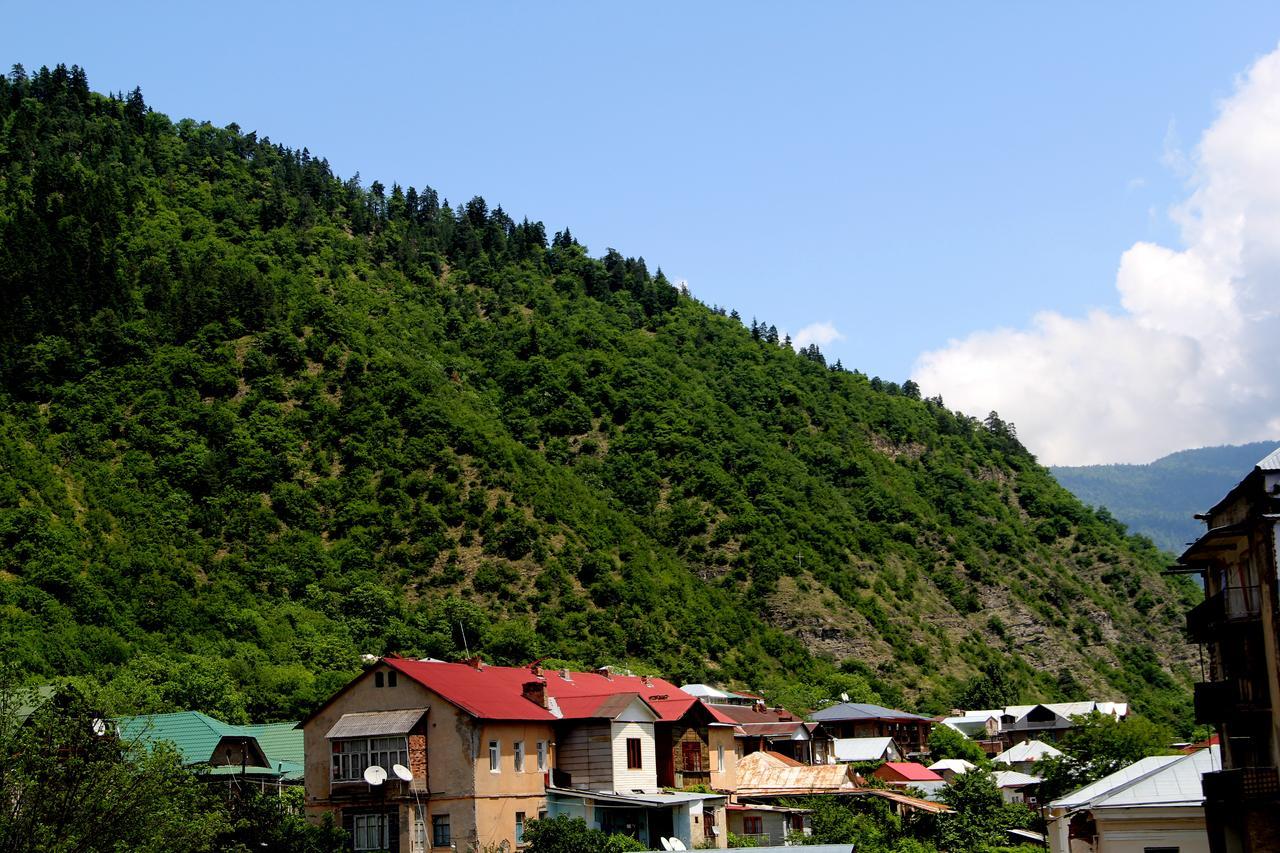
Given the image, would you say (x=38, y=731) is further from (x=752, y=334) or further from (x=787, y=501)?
(x=752, y=334)

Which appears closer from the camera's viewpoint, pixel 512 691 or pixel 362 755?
pixel 362 755

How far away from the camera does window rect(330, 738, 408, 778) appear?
49.2 m

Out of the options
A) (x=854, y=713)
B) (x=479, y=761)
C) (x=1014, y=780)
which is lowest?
(x=1014, y=780)

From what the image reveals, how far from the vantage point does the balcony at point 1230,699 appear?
98.1 ft

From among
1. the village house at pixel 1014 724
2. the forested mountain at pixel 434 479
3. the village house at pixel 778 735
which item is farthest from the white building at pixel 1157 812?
the village house at pixel 1014 724

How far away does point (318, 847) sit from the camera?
4734 cm

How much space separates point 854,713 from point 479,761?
5215 cm

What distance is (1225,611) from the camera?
3078 cm

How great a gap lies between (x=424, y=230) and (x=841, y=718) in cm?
8916

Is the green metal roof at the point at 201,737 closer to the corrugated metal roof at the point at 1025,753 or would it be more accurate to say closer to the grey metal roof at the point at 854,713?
the grey metal roof at the point at 854,713

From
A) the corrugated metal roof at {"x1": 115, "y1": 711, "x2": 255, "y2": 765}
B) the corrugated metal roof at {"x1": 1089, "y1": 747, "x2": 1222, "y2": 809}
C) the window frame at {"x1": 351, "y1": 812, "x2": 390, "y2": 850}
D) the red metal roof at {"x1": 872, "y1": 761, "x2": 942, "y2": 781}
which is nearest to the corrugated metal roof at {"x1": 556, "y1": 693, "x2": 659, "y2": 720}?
the window frame at {"x1": 351, "y1": 812, "x2": 390, "y2": 850}

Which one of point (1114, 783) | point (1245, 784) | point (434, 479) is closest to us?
point (1245, 784)

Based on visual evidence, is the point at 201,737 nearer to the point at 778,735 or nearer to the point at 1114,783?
the point at 778,735

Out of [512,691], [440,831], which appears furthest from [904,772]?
Answer: [440,831]
